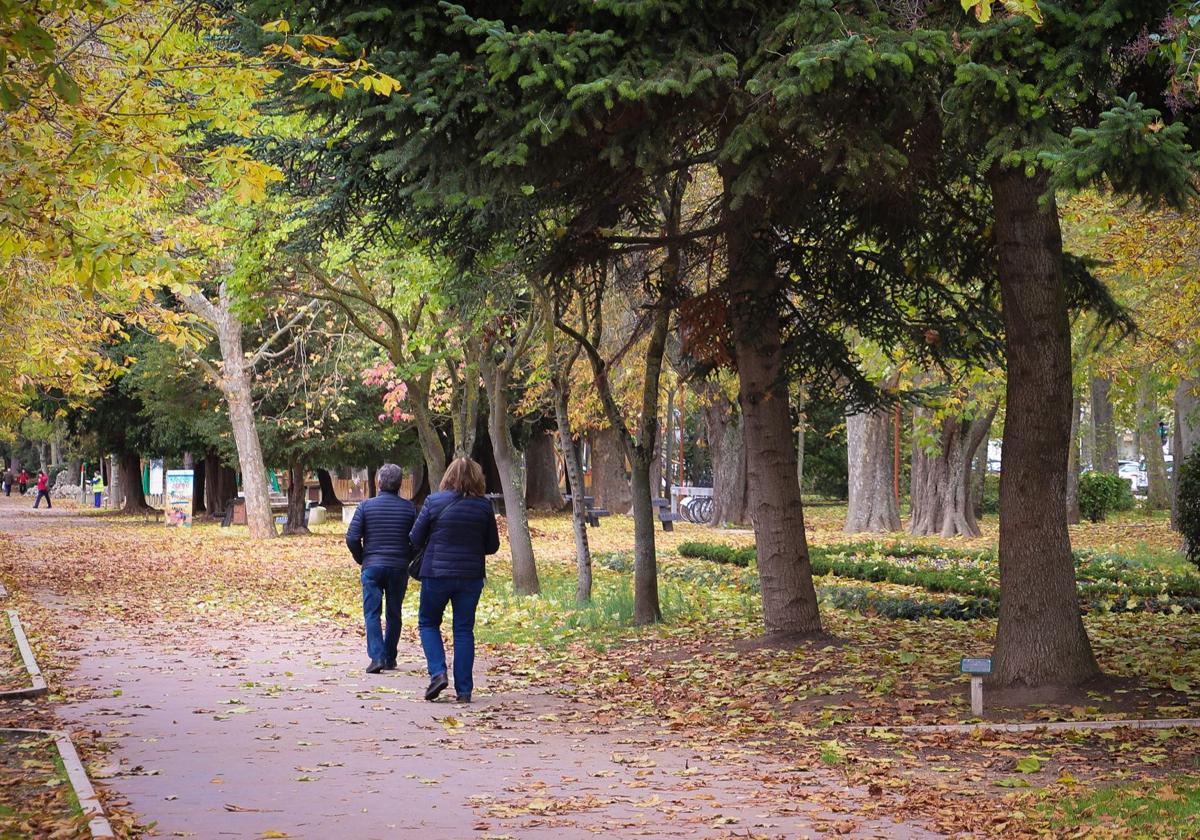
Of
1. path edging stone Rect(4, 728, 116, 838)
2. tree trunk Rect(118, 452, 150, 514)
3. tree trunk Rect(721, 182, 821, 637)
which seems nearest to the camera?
path edging stone Rect(4, 728, 116, 838)

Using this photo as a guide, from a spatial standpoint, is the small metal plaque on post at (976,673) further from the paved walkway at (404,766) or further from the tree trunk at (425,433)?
the tree trunk at (425,433)

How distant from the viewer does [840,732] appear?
369 inches

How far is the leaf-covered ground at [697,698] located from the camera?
23.7 ft

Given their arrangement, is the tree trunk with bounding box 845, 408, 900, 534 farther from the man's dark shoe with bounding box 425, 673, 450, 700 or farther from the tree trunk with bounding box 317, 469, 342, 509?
→ the tree trunk with bounding box 317, 469, 342, 509

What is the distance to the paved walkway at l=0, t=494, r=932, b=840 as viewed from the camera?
6.84 m

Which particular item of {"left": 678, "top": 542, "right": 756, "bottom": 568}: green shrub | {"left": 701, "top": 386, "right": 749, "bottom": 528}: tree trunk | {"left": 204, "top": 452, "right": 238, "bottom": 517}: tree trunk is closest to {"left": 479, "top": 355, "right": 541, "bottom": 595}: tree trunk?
{"left": 678, "top": 542, "right": 756, "bottom": 568}: green shrub

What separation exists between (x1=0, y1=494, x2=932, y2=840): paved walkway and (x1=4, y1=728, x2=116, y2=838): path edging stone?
195 millimetres

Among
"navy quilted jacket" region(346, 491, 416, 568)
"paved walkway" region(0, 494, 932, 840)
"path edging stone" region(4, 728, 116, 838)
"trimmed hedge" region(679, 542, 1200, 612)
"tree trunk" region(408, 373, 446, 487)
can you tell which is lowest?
"paved walkway" region(0, 494, 932, 840)

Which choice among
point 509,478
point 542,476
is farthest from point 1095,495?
point 509,478

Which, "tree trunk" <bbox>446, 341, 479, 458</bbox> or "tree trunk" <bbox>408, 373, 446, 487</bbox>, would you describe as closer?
"tree trunk" <bbox>446, 341, 479, 458</bbox>

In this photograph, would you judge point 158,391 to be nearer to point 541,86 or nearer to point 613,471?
point 613,471

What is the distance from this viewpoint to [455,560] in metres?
10.8

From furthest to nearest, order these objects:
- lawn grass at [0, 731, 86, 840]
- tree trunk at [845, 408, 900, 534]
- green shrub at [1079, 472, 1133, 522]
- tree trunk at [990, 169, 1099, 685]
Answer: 1. green shrub at [1079, 472, 1133, 522]
2. tree trunk at [845, 408, 900, 534]
3. tree trunk at [990, 169, 1099, 685]
4. lawn grass at [0, 731, 86, 840]

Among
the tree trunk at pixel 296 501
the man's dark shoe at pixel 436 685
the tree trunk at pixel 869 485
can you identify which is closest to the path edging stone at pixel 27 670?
the man's dark shoe at pixel 436 685
